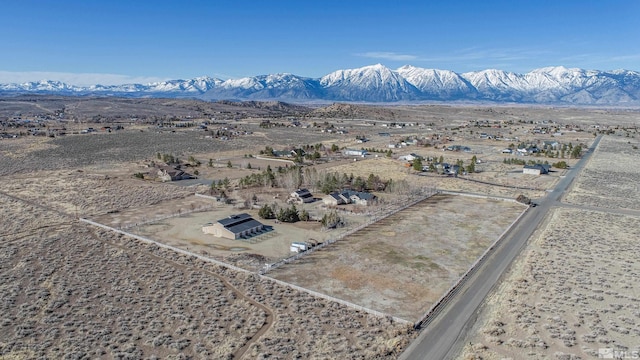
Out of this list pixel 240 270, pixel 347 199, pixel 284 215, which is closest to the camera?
pixel 240 270

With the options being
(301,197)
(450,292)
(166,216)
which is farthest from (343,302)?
(301,197)

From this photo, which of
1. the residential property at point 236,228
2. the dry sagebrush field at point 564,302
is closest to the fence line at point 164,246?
the residential property at point 236,228

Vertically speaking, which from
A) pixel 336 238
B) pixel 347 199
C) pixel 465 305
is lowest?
pixel 465 305

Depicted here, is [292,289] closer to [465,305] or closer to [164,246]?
[465,305]

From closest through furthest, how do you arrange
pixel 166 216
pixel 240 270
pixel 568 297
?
1. pixel 568 297
2. pixel 240 270
3. pixel 166 216

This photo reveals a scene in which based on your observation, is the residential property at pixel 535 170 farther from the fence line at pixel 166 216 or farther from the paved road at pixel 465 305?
the fence line at pixel 166 216

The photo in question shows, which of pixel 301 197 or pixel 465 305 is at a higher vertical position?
pixel 301 197

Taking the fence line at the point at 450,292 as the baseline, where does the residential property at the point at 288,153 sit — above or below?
above
